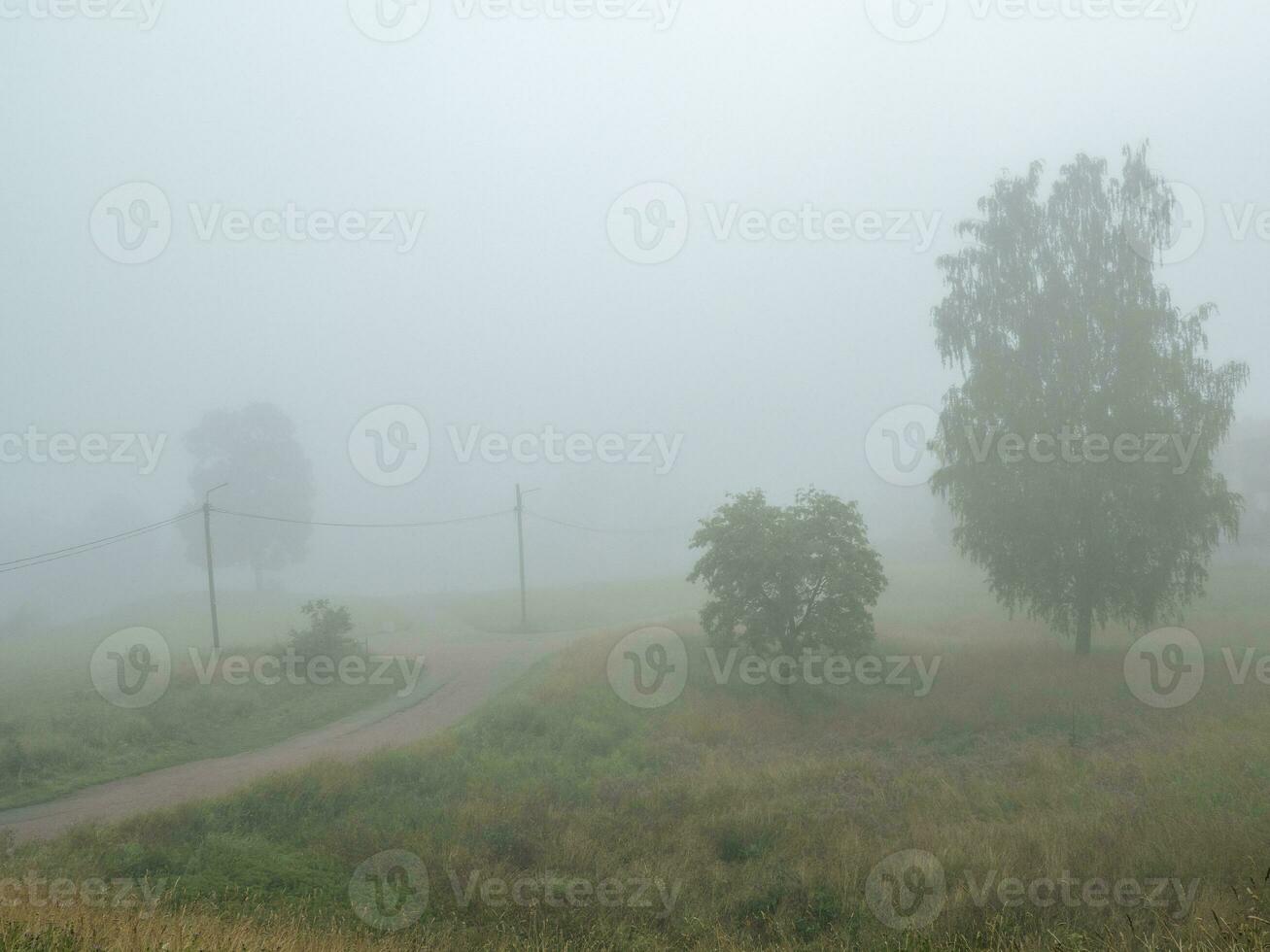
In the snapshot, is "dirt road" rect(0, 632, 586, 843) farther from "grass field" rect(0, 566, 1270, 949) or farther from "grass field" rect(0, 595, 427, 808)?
"grass field" rect(0, 566, 1270, 949)

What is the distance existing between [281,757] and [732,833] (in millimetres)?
10436

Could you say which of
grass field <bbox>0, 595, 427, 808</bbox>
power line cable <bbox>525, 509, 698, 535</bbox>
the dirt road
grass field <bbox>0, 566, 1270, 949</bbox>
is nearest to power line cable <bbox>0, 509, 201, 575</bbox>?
grass field <bbox>0, 595, 427, 808</bbox>

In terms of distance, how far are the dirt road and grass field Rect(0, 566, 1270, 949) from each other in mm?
1413

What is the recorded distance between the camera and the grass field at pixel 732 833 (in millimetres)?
8047

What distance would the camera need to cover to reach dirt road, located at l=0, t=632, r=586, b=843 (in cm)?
1242

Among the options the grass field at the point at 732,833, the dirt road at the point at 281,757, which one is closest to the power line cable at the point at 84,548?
the dirt road at the point at 281,757

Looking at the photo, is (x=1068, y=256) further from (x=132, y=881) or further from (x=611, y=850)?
(x=132, y=881)

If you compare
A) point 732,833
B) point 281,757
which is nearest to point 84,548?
point 281,757

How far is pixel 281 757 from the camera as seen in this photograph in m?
16.1

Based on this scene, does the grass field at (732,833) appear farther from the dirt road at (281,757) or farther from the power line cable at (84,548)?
the power line cable at (84,548)

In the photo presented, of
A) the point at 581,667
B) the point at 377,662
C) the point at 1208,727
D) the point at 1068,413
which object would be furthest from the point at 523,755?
the point at 1068,413

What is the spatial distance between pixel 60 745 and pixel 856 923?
640 inches

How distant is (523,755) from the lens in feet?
51.9

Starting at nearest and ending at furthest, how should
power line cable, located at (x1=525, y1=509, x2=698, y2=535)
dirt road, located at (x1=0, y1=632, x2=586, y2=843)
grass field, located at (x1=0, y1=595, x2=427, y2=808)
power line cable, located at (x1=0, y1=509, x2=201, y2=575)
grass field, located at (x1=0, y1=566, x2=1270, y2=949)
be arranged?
grass field, located at (x1=0, y1=566, x2=1270, y2=949) → dirt road, located at (x1=0, y1=632, x2=586, y2=843) → grass field, located at (x1=0, y1=595, x2=427, y2=808) → power line cable, located at (x1=0, y1=509, x2=201, y2=575) → power line cable, located at (x1=525, y1=509, x2=698, y2=535)
